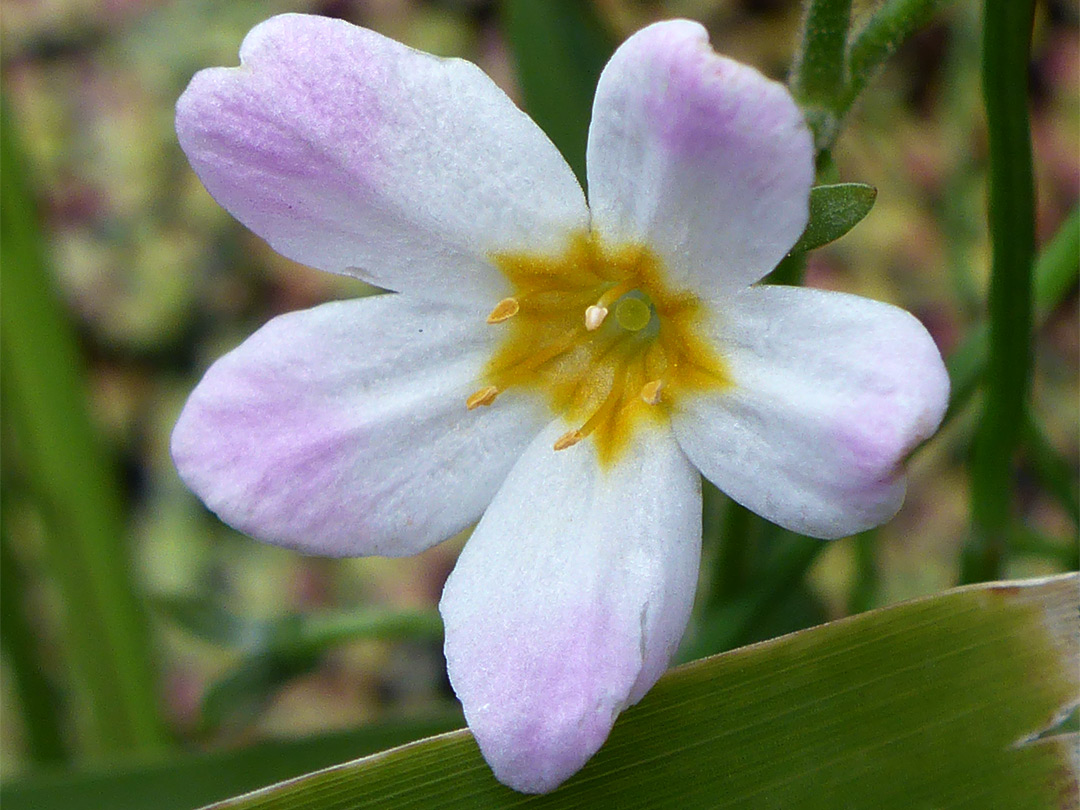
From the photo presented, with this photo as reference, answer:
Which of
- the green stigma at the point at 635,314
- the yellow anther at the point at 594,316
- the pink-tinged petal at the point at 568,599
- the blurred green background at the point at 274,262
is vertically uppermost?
the yellow anther at the point at 594,316

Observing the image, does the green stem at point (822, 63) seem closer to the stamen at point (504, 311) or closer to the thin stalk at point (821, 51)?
the thin stalk at point (821, 51)

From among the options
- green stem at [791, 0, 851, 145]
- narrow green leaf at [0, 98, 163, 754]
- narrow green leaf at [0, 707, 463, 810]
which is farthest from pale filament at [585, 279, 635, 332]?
narrow green leaf at [0, 98, 163, 754]

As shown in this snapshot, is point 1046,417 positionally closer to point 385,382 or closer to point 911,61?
point 911,61

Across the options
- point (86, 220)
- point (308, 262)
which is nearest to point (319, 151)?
point (308, 262)

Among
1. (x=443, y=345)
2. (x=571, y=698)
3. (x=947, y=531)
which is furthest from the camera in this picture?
(x=947, y=531)

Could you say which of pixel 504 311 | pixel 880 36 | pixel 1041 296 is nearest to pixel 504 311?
pixel 504 311

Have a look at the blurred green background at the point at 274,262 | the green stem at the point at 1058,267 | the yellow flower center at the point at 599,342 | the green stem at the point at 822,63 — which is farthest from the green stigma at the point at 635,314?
the blurred green background at the point at 274,262
